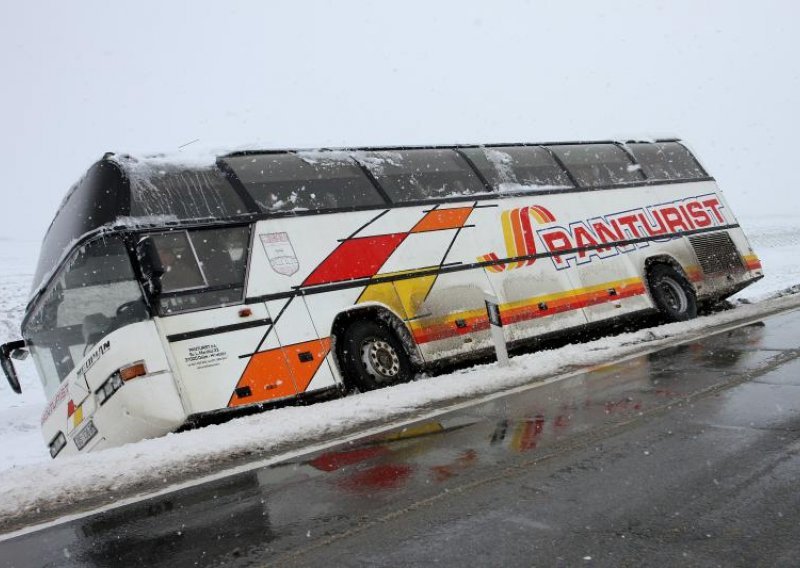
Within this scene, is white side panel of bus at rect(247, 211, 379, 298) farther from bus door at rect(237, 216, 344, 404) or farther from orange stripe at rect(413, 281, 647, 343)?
orange stripe at rect(413, 281, 647, 343)

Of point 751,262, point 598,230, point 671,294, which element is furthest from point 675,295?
point 751,262

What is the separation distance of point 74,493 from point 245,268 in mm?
3367

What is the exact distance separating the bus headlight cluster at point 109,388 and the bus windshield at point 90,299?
48cm

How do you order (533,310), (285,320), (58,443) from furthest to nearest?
(533,310) < (285,320) < (58,443)

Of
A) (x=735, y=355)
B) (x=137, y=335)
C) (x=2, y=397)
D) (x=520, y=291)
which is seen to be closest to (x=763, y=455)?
(x=735, y=355)

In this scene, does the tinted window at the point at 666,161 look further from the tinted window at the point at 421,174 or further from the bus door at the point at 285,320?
the bus door at the point at 285,320

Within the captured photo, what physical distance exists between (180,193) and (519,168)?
581 centimetres

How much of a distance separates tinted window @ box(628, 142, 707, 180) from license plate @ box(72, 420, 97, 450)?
10.5m

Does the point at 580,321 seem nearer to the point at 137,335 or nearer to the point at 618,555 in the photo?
the point at 137,335

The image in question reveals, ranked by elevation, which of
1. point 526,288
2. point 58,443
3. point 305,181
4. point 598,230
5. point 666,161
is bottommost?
point 526,288

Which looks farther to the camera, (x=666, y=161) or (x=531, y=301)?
(x=666, y=161)

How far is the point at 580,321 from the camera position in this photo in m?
11.0

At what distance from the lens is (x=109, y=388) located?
21.6 ft

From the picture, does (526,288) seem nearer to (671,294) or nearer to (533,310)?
(533,310)
